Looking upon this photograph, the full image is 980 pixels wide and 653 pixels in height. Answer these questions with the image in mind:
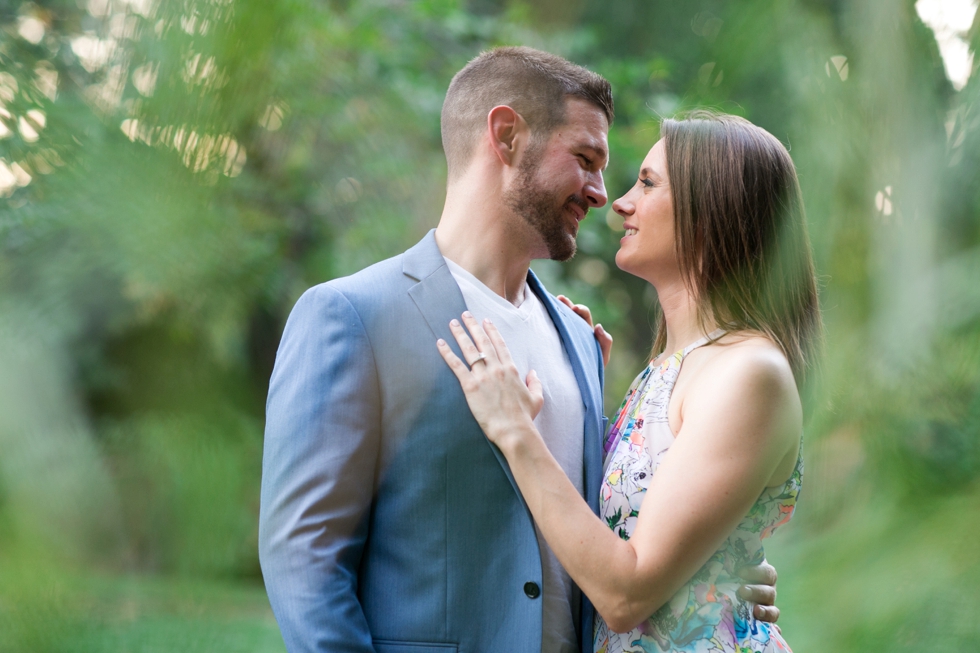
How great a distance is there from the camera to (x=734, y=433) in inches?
44.8

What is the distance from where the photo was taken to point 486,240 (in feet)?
5.10

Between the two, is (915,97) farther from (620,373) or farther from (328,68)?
(620,373)

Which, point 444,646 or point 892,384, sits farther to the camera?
point 444,646

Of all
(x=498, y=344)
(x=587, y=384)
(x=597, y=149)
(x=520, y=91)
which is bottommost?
(x=587, y=384)

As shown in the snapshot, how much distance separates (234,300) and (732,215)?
109 centimetres

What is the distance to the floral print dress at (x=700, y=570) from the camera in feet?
3.91

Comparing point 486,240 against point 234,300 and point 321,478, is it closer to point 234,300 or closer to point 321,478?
point 321,478

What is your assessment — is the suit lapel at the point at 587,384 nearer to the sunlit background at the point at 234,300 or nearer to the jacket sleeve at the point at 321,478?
the jacket sleeve at the point at 321,478

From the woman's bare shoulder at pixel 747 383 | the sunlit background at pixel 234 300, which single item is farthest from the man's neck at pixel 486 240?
the sunlit background at pixel 234 300

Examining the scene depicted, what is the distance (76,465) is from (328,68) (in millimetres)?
293

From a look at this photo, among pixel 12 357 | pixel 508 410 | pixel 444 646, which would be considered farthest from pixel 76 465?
pixel 444 646

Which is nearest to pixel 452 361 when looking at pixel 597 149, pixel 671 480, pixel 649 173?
pixel 671 480

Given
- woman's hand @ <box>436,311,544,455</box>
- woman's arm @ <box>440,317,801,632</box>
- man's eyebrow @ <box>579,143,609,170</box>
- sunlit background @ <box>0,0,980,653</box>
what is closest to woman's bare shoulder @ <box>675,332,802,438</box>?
woman's arm @ <box>440,317,801,632</box>

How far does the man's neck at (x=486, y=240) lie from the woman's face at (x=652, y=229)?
261mm
